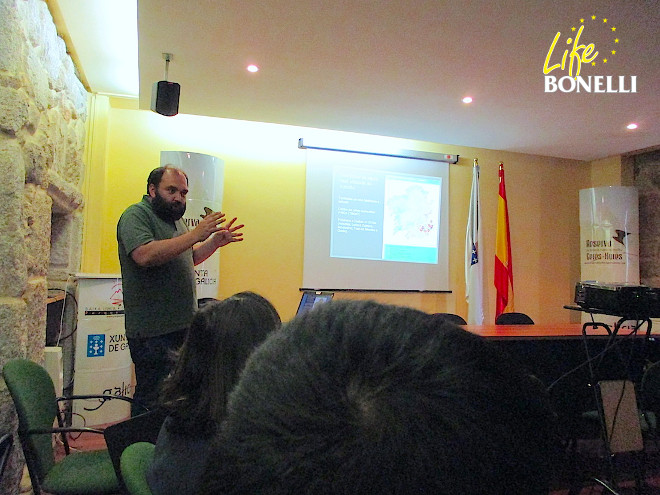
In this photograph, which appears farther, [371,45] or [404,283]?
[404,283]

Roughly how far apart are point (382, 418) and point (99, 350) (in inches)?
135

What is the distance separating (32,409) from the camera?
1.59m

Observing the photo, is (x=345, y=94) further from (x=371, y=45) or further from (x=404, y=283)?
(x=404, y=283)

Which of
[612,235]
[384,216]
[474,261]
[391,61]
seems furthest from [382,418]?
[612,235]

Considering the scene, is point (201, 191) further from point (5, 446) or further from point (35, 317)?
point (5, 446)

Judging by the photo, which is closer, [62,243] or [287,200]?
[62,243]

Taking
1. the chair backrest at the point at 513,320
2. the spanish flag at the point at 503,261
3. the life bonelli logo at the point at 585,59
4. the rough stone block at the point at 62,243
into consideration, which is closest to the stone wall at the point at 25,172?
the rough stone block at the point at 62,243

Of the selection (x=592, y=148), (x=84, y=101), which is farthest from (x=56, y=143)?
(x=592, y=148)

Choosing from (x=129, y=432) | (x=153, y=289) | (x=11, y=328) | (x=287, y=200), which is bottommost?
(x=129, y=432)

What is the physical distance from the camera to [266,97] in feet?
12.2

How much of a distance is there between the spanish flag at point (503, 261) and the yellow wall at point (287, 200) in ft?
0.62

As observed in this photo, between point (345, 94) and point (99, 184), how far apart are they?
229cm

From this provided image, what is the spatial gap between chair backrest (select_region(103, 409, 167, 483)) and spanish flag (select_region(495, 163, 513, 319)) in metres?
4.05

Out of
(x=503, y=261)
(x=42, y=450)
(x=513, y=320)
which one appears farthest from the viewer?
(x=503, y=261)
